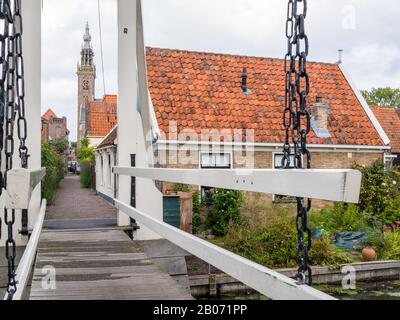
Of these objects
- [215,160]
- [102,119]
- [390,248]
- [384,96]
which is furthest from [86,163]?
[384,96]

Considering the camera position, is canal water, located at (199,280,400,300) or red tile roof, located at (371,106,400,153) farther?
red tile roof, located at (371,106,400,153)

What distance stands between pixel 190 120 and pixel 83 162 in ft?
44.0

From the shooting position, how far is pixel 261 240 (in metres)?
8.73

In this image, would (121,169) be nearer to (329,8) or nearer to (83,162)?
(329,8)

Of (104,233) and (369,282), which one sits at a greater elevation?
(104,233)

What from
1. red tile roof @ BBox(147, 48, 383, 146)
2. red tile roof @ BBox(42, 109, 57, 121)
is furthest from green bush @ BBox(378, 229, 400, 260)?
red tile roof @ BBox(42, 109, 57, 121)

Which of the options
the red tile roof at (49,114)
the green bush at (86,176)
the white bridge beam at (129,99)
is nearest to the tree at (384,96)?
the green bush at (86,176)

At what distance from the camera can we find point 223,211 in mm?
10836

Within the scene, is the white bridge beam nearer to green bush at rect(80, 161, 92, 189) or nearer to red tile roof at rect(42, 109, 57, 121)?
green bush at rect(80, 161, 92, 189)

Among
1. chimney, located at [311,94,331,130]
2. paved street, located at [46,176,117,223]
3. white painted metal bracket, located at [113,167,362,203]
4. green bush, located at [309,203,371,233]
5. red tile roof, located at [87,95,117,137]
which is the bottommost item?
green bush, located at [309,203,371,233]

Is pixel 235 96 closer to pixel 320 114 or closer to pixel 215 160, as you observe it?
pixel 215 160

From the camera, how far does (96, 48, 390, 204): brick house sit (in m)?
11.9

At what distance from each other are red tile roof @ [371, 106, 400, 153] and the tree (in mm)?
21129
